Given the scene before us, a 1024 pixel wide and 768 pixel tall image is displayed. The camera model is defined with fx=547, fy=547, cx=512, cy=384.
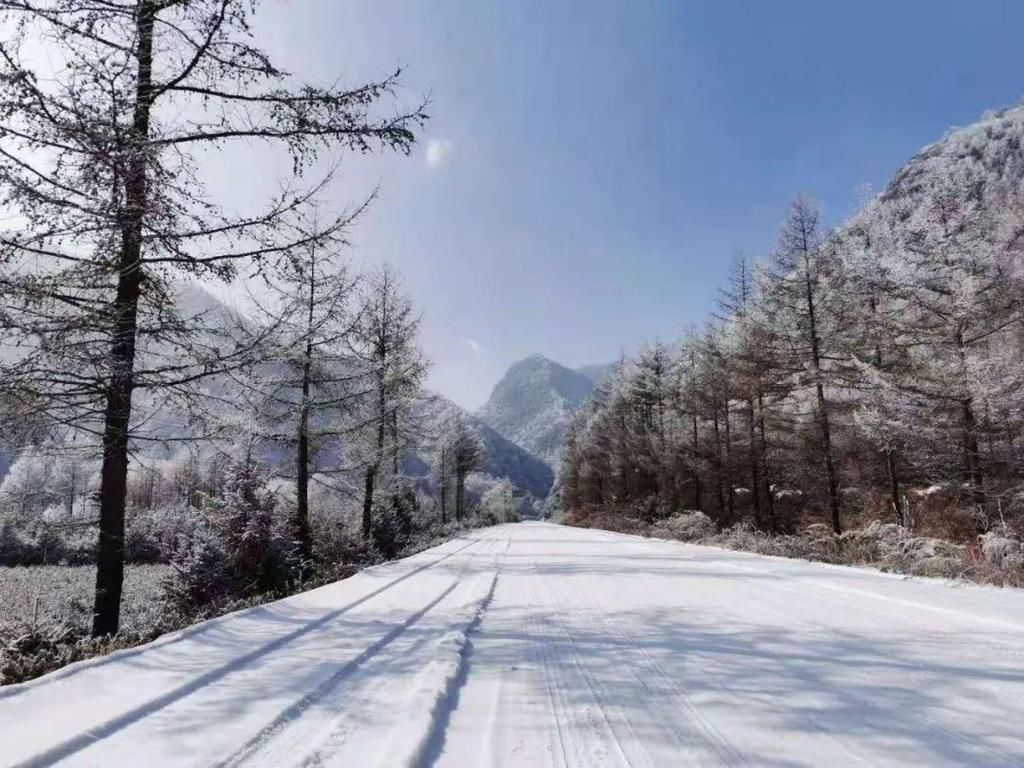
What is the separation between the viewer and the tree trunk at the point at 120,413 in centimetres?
570

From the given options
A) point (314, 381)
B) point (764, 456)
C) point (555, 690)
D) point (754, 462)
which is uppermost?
point (314, 381)

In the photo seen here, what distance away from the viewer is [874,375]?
14.5 meters

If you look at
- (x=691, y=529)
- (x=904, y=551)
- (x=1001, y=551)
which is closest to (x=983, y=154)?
(x=691, y=529)

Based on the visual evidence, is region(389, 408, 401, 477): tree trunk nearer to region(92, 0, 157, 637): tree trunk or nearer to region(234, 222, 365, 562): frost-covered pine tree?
region(234, 222, 365, 562): frost-covered pine tree

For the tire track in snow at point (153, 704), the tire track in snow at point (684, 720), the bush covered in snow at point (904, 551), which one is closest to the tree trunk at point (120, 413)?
the tire track in snow at point (153, 704)

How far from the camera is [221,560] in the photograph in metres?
8.82

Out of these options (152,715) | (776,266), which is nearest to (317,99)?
(152,715)

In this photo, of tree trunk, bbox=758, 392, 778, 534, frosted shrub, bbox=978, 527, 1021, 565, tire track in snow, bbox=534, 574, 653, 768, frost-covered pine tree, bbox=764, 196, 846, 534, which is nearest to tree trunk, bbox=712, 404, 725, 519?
tree trunk, bbox=758, 392, 778, 534

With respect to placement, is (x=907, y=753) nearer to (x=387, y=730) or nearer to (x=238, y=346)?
(x=387, y=730)

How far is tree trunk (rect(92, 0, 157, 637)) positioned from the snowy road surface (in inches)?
89.5

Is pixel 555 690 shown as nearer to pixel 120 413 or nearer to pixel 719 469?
pixel 120 413

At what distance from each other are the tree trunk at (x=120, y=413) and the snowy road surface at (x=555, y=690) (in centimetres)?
227

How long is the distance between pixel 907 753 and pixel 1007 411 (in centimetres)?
1447

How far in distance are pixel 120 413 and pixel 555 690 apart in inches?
222
